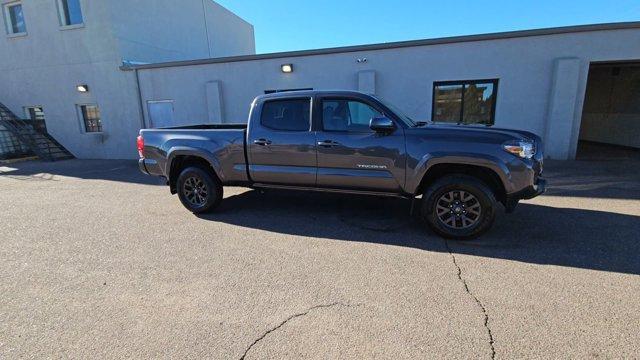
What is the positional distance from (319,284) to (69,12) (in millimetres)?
16517

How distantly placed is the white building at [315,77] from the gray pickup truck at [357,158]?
6.02 m

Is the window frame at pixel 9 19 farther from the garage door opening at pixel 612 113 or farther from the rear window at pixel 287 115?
the garage door opening at pixel 612 113

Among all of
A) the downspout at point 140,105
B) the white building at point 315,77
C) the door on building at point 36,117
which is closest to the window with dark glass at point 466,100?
the white building at point 315,77

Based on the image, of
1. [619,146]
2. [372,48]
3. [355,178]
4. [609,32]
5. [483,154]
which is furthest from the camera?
[619,146]

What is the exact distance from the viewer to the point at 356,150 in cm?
454

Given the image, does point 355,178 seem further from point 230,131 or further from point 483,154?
point 230,131

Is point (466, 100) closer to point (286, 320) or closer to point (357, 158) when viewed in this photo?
point (357, 158)

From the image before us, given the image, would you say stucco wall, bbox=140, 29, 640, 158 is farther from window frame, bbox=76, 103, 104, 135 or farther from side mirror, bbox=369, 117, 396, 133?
side mirror, bbox=369, 117, 396, 133

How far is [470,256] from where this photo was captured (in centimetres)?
378

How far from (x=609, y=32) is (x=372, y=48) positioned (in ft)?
21.1

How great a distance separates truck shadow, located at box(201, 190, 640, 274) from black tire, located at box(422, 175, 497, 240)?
0.16 meters

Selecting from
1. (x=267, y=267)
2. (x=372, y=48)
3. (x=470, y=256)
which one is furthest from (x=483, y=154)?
(x=372, y=48)

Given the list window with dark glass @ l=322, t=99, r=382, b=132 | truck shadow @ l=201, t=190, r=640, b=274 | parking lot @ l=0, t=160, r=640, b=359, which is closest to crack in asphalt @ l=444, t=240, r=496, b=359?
parking lot @ l=0, t=160, r=640, b=359

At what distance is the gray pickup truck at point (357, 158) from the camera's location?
4.03 m
